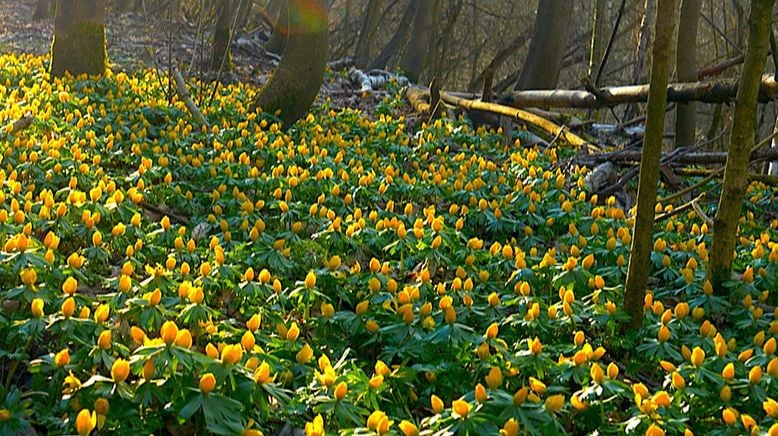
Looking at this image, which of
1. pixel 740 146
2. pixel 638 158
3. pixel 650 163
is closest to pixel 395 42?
pixel 638 158

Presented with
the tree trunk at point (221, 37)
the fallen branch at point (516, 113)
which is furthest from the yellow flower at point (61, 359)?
the tree trunk at point (221, 37)

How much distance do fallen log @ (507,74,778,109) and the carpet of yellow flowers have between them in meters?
0.84

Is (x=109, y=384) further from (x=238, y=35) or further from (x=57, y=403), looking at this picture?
(x=238, y=35)

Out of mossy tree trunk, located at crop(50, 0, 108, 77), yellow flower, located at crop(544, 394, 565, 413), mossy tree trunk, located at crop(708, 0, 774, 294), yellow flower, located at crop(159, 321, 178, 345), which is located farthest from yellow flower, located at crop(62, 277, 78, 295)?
mossy tree trunk, located at crop(50, 0, 108, 77)

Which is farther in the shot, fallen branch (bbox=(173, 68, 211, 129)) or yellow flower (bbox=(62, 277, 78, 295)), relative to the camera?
fallen branch (bbox=(173, 68, 211, 129))

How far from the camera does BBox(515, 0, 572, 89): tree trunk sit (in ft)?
32.7

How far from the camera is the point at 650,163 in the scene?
2896mm

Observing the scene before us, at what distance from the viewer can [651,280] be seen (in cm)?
383

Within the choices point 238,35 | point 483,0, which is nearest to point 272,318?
point 238,35

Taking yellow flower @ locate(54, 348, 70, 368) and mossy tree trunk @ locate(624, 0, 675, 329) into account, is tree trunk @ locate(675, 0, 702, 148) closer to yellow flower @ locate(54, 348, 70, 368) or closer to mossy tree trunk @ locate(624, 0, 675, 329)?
mossy tree trunk @ locate(624, 0, 675, 329)

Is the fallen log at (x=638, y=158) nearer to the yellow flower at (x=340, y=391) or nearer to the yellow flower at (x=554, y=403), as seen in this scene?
the yellow flower at (x=554, y=403)

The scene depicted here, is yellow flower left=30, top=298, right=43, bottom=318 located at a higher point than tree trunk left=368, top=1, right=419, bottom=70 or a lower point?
lower

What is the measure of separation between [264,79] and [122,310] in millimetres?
9832

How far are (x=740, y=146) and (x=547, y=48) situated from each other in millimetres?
7153
